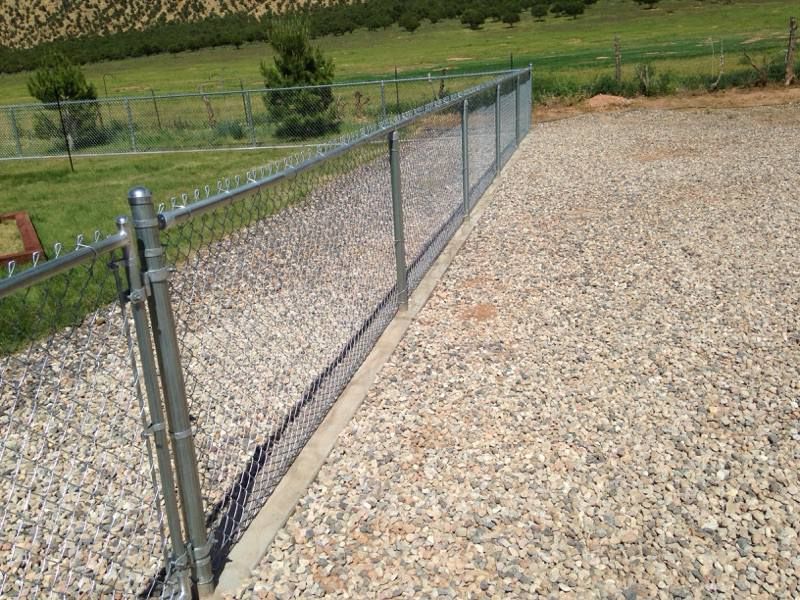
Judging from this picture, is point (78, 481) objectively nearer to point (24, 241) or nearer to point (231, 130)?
point (24, 241)

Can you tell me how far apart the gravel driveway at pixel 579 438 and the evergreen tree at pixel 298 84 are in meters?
13.9

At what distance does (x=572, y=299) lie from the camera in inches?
274

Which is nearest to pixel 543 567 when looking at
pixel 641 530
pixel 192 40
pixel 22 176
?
pixel 641 530

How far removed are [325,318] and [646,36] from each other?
48977 mm

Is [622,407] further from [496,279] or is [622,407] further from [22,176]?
[22,176]

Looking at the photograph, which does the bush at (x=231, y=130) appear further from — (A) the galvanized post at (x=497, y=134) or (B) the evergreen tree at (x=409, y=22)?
(B) the evergreen tree at (x=409, y=22)

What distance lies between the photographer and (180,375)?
118 inches

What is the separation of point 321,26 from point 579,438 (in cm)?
7980

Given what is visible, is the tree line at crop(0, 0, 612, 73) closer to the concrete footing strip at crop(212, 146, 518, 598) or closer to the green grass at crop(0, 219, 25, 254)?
the green grass at crop(0, 219, 25, 254)

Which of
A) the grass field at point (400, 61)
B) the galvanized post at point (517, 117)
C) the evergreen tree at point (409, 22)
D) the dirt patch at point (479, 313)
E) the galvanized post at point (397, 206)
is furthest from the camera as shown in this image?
the evergreen tree at point (409, 22)

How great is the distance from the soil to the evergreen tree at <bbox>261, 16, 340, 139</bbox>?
627cm

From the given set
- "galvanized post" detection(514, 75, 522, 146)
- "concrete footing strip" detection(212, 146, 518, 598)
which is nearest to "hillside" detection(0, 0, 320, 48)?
"galvanized post" detection(514, 75, 522, 146)

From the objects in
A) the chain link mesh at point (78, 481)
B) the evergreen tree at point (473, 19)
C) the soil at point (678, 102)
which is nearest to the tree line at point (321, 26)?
the evergreen tree at point (473, 19)

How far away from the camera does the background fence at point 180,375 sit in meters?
3.03
